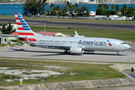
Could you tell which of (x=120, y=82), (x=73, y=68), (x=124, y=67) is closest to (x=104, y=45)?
(x=124, y=67)

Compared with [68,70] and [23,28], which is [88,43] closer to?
[23,28]

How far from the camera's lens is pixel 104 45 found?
60250 millimetres

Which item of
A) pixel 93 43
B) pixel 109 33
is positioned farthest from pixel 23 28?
pixel 109 33

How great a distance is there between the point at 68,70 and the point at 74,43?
1816cm

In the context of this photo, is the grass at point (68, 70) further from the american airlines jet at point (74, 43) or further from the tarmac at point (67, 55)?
the american airlines jet at point (74, 43)

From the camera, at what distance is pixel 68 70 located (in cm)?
4503

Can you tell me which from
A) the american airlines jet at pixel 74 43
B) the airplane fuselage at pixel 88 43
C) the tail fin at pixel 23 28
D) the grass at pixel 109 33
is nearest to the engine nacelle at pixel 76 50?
the american airlines jet at pixel 74 43

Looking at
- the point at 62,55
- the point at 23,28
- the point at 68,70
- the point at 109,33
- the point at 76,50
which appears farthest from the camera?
the point at 109,33

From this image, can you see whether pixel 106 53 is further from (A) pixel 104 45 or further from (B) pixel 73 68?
(B) pixel 73 68

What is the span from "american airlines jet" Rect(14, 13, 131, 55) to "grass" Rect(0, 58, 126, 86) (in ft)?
29.5

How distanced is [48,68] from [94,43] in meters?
17.9

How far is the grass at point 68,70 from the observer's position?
38.7 m

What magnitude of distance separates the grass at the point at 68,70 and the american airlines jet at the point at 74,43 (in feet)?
29.5

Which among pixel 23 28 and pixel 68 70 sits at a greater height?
pixel 23 28
